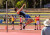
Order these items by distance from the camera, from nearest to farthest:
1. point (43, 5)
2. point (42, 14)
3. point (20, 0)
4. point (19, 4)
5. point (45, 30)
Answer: point (45, 30), point (42, 14), point (19, 4), point (20, 0), point (43, 5)

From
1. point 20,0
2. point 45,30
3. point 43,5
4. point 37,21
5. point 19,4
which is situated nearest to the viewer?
point 45,30

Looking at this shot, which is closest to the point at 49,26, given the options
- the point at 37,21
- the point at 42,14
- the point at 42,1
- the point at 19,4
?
the point at 37,21

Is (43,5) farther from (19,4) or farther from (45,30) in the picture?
(45,30)

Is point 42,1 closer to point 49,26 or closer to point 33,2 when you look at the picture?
point 33,2

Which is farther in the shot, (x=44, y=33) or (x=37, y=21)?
(x=37, y=21)

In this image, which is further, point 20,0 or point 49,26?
point 20,0

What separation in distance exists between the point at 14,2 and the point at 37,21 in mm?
23788

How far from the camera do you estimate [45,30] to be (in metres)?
2.88

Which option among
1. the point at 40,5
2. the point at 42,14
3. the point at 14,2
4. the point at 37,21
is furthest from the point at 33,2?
the point at 37,21

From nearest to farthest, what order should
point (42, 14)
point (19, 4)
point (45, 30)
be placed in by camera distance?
point (45, 30)
point (42, 14)
point (19, 4)

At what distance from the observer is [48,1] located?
40719 mm

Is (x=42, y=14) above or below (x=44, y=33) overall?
below

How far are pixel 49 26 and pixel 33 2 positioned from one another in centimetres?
3445

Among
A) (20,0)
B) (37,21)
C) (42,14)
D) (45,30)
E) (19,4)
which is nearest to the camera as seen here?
(45,30)
